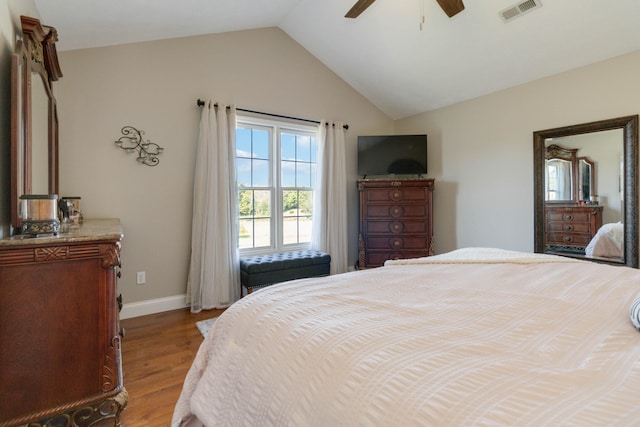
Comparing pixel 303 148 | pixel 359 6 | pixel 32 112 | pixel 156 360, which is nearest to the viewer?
pixel 32 112

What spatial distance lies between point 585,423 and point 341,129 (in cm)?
402

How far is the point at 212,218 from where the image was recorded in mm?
3246

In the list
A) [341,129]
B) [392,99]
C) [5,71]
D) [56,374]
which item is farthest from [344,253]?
[5,71]

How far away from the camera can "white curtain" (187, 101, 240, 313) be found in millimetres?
3221

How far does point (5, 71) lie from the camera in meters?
1.62

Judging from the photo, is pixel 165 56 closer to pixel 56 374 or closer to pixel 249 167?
pixel 249 167

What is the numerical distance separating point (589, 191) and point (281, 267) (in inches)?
122

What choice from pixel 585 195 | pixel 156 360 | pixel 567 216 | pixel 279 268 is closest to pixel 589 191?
pixel 585 195

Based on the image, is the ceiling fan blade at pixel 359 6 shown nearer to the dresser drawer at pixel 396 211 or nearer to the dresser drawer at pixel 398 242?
the dresser drawer at pixel 396 211

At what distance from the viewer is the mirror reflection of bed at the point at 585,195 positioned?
2906mm

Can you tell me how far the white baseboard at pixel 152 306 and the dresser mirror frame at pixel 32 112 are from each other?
4.30ft

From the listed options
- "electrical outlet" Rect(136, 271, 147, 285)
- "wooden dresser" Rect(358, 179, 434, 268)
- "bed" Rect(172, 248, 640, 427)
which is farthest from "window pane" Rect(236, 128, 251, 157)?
"bed" Rect(172, 248, 640, 427)

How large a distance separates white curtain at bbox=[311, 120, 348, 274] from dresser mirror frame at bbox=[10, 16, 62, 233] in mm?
2664

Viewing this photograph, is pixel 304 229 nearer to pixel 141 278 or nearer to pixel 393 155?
pixel 393 155
